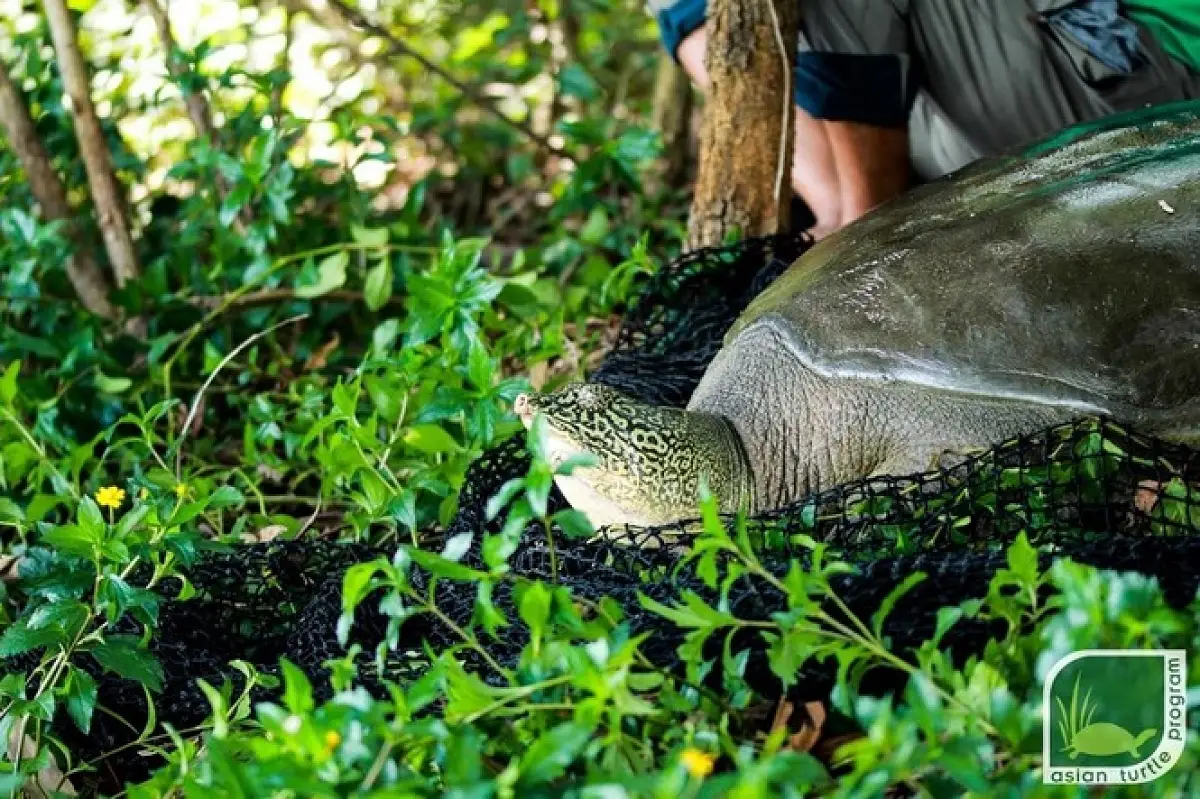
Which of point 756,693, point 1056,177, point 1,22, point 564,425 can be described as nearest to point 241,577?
point 564,425

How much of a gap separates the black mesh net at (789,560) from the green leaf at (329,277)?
1.09 metres

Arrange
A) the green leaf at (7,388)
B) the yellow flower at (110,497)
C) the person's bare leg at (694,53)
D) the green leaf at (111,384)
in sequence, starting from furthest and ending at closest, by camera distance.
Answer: the person's bare leg at (694,53) < the green leaf at (111,384) < the green leaf at (7,388) < the yellow flower at (110,497)

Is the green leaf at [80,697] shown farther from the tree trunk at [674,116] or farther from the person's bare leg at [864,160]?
the tree trunk at [674,116]

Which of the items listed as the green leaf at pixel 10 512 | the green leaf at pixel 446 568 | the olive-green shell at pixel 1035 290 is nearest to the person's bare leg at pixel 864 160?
the olive-green shell at pixel 1035 290

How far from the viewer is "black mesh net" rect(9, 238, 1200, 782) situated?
1.67 metres

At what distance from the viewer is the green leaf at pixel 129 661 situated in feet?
6.45

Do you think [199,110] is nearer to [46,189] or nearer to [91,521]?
[46,189]

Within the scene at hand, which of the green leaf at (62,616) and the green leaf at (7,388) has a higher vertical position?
the green leaf at (7,388)

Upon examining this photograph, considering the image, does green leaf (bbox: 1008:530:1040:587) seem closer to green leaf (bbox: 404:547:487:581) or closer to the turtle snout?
green leaf (bbox: 404:547:487:581)

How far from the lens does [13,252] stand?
3.31 m

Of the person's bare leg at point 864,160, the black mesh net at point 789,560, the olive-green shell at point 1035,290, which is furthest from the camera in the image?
the person's bare leg at point 864,160

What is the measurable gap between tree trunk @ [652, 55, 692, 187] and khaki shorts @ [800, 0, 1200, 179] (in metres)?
1.10

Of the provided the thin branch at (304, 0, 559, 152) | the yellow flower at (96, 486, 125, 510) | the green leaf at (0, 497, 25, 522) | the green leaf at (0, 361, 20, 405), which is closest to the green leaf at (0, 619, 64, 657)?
the yellow flower at (96, 486, 125, 510)

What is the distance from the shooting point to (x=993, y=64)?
130 inches
